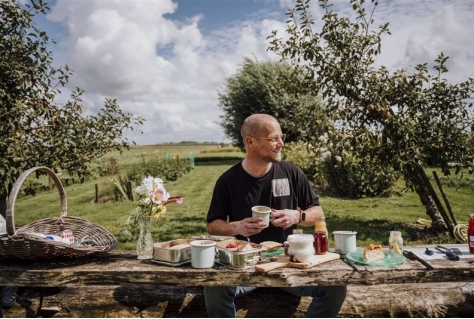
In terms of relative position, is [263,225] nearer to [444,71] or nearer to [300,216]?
[300,216]

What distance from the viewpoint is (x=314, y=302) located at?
302 cm

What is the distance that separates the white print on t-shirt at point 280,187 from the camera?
3.55 metres

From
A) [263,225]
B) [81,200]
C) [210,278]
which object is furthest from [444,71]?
[81,200]

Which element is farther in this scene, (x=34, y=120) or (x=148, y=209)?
(x=34, y=120)

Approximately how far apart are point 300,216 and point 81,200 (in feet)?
38.1

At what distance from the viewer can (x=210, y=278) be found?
2.56 metres

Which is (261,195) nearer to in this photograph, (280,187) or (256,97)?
(280,187)

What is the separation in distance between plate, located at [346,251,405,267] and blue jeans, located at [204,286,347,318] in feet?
0.91

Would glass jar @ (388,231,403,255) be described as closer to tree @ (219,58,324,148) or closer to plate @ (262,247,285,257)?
plate @ (262,247,285,257)

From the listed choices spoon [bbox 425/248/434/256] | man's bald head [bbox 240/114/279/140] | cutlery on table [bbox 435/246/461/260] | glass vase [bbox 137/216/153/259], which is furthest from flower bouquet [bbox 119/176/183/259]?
cutlery on table [bbox 435/246/461/260]

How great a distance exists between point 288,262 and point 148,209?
103 cm

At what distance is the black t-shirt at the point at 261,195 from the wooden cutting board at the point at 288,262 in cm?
72

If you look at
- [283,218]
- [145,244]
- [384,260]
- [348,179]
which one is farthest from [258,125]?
[348,179]

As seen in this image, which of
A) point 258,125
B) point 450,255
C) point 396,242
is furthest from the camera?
point 258,125
